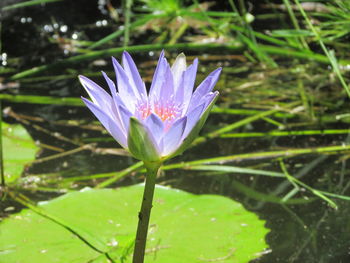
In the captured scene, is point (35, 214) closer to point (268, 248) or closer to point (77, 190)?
point (77, 190)

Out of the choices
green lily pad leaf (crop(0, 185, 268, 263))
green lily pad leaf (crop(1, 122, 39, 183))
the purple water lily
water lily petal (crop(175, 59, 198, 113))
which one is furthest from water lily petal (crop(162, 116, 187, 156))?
green lily pad leaf (crop(1, 122, 39, 183))

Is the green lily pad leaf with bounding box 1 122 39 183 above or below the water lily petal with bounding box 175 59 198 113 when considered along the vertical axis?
below

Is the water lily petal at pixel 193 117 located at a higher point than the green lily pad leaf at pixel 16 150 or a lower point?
higher

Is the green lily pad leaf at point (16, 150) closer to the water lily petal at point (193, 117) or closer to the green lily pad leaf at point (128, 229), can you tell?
the green lily pad leaf at point (128, 229)

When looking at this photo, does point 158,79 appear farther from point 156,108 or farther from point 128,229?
point 128,229

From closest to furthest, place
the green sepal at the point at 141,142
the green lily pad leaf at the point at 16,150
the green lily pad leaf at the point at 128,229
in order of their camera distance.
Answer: the green sepal at the point at 141,142, the green lily pad leaf at the point at 128,229, the green lily pad leaf at the point at 16,150

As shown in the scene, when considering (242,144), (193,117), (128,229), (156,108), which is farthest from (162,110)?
(242,144)

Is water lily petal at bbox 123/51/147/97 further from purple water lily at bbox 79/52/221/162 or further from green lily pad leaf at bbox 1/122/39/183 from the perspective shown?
green lily pad leaf at bbox 1/122/39/183

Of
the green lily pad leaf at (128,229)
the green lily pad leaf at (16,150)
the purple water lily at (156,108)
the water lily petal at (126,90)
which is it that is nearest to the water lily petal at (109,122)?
the purple water lily at (156,108)
